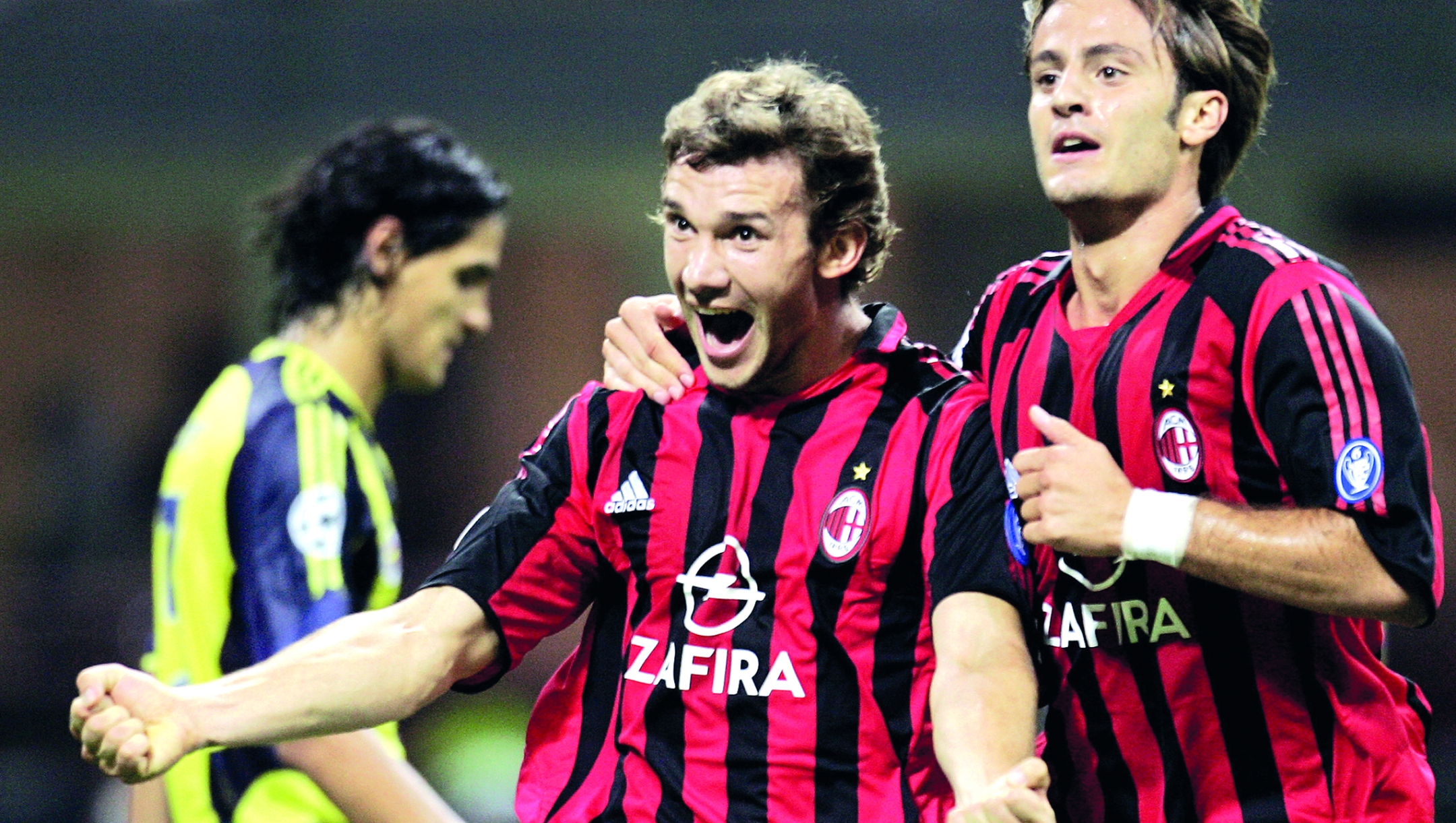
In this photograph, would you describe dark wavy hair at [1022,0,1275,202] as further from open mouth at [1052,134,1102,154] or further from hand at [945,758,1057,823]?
hand at [945,758,1057,823]

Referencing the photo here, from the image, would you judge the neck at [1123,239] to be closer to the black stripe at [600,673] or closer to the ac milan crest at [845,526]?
the ac milan crest at [845,526]

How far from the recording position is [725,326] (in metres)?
2.97

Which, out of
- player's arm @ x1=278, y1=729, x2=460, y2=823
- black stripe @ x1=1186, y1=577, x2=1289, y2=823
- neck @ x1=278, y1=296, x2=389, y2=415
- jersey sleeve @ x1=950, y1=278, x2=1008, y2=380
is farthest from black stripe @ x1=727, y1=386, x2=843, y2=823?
neck @ x1=278, y1=296, x2=389, y2=415

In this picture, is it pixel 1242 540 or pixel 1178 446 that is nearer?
pixel 1242 540

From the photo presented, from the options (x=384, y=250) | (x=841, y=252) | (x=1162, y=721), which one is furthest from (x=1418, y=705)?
(x=384, y=250)

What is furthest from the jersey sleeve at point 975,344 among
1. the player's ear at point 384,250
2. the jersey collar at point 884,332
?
the player's ear at point 384,250

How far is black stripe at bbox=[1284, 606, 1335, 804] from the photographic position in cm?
278

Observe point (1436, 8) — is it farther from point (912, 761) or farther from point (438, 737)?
point (912, 761)

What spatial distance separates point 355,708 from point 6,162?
8.84 m

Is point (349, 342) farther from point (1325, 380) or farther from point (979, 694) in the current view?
point (1325, 380)

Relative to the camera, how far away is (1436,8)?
966cm

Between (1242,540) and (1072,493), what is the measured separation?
10.6 inches

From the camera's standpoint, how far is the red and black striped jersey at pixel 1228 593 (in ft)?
8.59

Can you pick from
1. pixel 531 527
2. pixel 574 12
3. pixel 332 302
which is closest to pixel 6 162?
pixel 574 12
